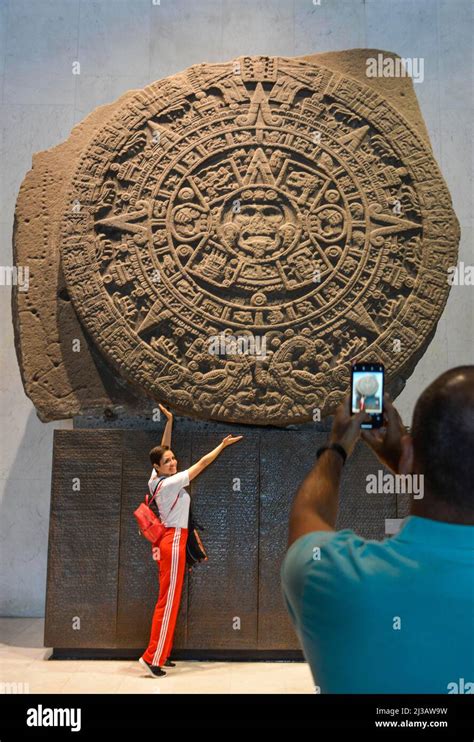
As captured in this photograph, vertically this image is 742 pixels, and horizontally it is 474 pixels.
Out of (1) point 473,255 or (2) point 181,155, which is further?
(1) point 473,255

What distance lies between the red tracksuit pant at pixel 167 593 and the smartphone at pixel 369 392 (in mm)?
2660

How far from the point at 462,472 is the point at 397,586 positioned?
9.5 inches

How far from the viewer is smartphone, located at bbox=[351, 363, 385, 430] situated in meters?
1.92

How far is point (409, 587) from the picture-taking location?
133 cm

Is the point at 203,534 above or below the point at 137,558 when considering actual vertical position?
above

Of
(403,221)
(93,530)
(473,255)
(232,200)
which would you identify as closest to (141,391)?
(93,530)

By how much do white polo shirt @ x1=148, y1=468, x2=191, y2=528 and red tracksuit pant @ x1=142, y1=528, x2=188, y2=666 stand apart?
5cm

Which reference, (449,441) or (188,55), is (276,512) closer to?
(449,441)

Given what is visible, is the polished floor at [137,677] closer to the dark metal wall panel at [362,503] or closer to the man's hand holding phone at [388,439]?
the dark metal wall panel at [362,503]

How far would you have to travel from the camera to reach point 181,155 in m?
5.11

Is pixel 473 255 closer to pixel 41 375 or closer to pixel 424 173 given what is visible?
pixel 424 173

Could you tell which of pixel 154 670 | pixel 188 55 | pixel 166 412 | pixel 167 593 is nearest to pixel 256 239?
pixel 166 412

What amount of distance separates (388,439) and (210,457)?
2.97 meters

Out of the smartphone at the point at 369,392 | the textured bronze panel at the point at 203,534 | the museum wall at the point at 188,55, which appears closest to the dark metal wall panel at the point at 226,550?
the textured bronze panel at the point at 203,534
